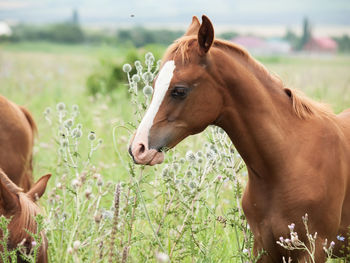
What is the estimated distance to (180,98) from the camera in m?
2.92

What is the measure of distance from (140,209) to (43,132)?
574 cm

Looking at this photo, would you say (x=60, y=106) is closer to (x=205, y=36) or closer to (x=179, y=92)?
(x=179, y=92)

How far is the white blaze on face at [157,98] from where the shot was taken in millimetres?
2873

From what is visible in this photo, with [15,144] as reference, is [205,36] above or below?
above

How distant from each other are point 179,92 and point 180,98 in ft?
0.12

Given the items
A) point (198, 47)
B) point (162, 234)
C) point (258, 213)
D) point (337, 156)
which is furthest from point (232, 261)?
point (198, 47)

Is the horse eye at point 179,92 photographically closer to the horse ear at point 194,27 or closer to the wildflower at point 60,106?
the horse ear at point 194,27

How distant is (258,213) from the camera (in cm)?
314

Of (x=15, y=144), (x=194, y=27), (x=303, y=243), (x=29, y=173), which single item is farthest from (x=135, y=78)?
(x=29, y=173)

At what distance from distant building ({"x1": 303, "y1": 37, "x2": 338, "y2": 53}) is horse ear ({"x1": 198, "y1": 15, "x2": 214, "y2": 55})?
121 feet

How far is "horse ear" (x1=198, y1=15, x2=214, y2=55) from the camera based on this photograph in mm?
2834

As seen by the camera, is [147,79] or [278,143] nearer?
[278,143]

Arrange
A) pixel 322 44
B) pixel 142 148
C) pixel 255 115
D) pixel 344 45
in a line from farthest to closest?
pixel 322 44
pixel 344 45
pixel 255 115
pixel 142 148

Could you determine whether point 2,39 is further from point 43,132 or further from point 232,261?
point 232,261
